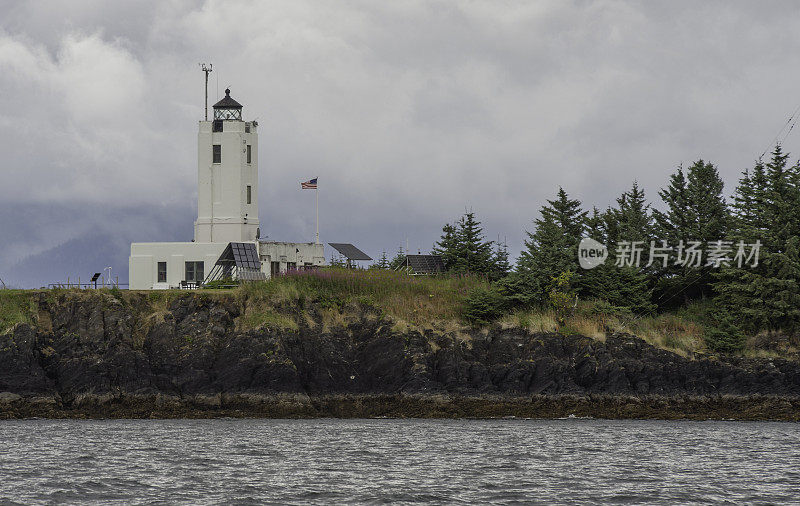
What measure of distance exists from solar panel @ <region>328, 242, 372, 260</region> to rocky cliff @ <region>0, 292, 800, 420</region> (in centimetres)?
2015

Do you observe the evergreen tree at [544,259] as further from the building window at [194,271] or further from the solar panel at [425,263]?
the building window at [194,271]

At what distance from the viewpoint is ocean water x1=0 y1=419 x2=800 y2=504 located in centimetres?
3033

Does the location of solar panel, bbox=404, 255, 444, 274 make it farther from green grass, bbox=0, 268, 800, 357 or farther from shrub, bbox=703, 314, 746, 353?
shrub, bbox=703, 314, 746, 353

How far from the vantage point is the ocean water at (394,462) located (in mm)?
30328

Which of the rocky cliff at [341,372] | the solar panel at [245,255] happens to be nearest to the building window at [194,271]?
the solar panel at [245,255]

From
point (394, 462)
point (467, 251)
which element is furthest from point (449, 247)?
point (394, 462)

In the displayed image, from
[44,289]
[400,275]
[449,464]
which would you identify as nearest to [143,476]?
[449,464]

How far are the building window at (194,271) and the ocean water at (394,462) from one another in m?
23.3

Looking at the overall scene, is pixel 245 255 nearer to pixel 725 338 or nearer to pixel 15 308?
pixel 15 308


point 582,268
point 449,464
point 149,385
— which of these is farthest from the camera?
point 582,268

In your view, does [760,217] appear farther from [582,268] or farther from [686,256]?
[582,268]

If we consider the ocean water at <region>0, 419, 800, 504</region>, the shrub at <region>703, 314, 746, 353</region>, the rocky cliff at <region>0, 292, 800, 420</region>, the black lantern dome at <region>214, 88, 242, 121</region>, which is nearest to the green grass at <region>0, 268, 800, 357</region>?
the shrub at <region>703, 314, 746, 353</region>

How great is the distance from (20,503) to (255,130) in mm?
54067

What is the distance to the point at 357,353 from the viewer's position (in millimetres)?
57062
